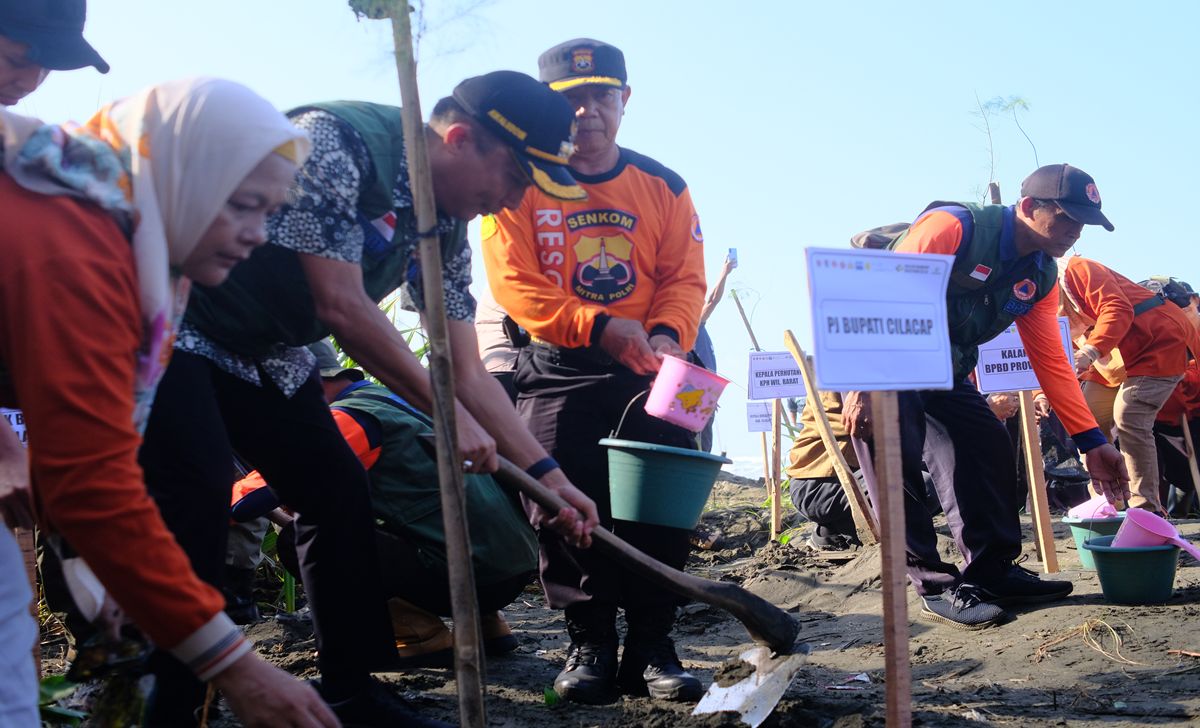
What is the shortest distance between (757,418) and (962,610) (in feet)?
16.8

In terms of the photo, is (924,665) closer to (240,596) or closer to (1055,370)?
(1055,370)

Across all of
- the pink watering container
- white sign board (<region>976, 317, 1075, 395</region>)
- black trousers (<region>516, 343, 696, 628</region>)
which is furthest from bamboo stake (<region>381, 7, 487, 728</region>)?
white sign board (<region>976, 317, 1075, 395</region>)

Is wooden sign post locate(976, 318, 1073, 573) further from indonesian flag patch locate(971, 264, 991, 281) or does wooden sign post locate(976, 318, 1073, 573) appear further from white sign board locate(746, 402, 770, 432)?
white sign board locate(746, 402, 770, 432)

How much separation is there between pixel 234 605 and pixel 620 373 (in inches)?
86.8

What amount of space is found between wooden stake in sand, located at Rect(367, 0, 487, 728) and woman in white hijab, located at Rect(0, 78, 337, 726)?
13.7 inches

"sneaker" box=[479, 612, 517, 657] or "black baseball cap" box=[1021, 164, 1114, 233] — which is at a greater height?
"black baseball cap" box=[1021, 164, 1114, 233]

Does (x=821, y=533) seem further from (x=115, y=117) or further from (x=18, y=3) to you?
(x=115, y=117)

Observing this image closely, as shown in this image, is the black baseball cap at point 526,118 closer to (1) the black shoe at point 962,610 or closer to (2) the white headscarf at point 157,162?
(2) the white headscarf at point 157,162

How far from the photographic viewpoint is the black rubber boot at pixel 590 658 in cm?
347

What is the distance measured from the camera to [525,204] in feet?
Result: 11.8

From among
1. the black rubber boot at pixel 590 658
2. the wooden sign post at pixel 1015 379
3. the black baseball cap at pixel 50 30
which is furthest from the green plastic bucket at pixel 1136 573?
the black baseball cap at pixel 50 30

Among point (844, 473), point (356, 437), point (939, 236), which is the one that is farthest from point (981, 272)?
point (356, 437)

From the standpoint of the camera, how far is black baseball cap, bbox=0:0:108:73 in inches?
112

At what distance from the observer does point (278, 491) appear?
2725mm
